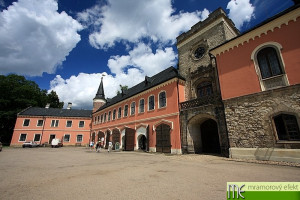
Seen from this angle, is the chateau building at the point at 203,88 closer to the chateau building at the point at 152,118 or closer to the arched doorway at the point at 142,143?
the chateau building at the point at 152,118

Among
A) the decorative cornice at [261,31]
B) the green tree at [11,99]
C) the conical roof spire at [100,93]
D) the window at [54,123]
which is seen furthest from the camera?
the conical roof spire at [100,93]

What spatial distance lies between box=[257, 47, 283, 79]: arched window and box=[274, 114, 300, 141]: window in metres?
2.62

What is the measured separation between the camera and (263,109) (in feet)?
27.3

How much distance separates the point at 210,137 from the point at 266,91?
6739 millimetres

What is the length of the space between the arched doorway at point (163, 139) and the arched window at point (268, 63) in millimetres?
8948

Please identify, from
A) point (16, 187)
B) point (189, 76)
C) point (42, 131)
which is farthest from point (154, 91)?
point (42, 131)

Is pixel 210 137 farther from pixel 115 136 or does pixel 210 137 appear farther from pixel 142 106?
pixel 115 136

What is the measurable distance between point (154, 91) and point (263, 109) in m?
10.9

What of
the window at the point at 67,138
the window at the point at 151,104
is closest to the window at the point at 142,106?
the window at the point at 151,104

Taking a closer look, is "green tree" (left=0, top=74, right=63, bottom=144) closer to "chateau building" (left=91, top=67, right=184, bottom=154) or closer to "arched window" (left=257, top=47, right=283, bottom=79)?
"chateau building" (left=91, top=67, right=184, bottom=154)

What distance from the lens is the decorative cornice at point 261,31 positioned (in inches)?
317

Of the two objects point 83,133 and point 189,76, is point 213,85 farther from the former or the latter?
point 83,133

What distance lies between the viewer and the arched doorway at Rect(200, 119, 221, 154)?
1308cm

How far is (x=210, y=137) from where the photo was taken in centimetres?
1348
